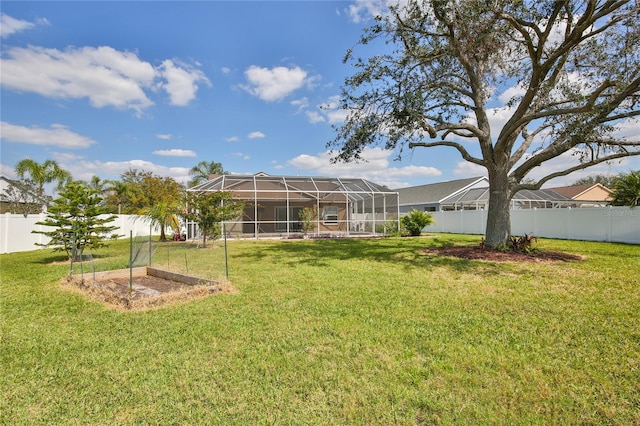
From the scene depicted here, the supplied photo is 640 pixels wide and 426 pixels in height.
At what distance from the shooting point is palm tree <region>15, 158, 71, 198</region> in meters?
20.2

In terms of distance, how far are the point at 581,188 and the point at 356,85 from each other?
38656 millimetres

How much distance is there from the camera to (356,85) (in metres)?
11.5

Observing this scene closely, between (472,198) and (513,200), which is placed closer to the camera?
(513,200)

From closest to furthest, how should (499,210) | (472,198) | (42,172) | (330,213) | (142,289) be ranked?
(142,289)
(499,210)
(42,172)
(330,213)
(472,198)

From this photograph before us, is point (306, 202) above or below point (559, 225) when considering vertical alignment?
above

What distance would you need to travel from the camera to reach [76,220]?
35.1ft

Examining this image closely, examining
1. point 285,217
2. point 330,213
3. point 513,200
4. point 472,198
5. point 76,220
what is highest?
point 472,198

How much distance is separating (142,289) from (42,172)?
66.1 ft

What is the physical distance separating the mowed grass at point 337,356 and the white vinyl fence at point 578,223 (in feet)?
31.4

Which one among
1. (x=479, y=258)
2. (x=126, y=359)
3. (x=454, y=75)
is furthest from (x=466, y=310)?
(x=454, y=75)

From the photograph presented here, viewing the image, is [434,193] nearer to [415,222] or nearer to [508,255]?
[415,222]

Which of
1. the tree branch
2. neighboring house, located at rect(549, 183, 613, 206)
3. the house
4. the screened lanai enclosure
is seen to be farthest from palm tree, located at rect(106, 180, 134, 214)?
neighboring house, located at rect(549, 183, 613, 206)

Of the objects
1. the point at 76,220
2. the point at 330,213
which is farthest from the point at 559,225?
the point at 76,220

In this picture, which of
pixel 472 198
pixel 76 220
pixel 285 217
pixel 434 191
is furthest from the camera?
pixel 434 191
